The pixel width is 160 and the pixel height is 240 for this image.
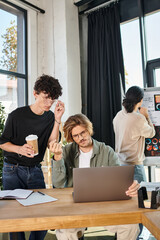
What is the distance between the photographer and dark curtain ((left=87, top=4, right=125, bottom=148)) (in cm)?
365

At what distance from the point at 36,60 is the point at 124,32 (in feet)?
4.92

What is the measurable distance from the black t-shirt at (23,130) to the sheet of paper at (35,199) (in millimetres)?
405

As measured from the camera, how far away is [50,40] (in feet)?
13.7

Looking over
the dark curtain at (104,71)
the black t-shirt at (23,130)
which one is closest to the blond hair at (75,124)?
the black t-shirt at (23,130)

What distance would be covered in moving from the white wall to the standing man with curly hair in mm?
1973

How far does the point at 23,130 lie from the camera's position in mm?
1824

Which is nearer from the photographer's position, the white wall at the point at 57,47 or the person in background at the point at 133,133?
the person in background at the point at 133,133

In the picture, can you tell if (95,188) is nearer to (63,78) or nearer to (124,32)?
(63,78)

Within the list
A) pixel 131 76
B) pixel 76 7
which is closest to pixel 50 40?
pixel 76 7

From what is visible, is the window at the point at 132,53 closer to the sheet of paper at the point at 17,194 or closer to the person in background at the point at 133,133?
the person in background at the point at 133,133

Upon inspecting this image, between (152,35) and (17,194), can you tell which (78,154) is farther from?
(152,35)

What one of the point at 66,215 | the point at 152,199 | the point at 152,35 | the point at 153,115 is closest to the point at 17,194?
the point at 66,215

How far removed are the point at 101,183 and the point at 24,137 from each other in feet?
2.59

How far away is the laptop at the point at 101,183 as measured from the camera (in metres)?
1.25
